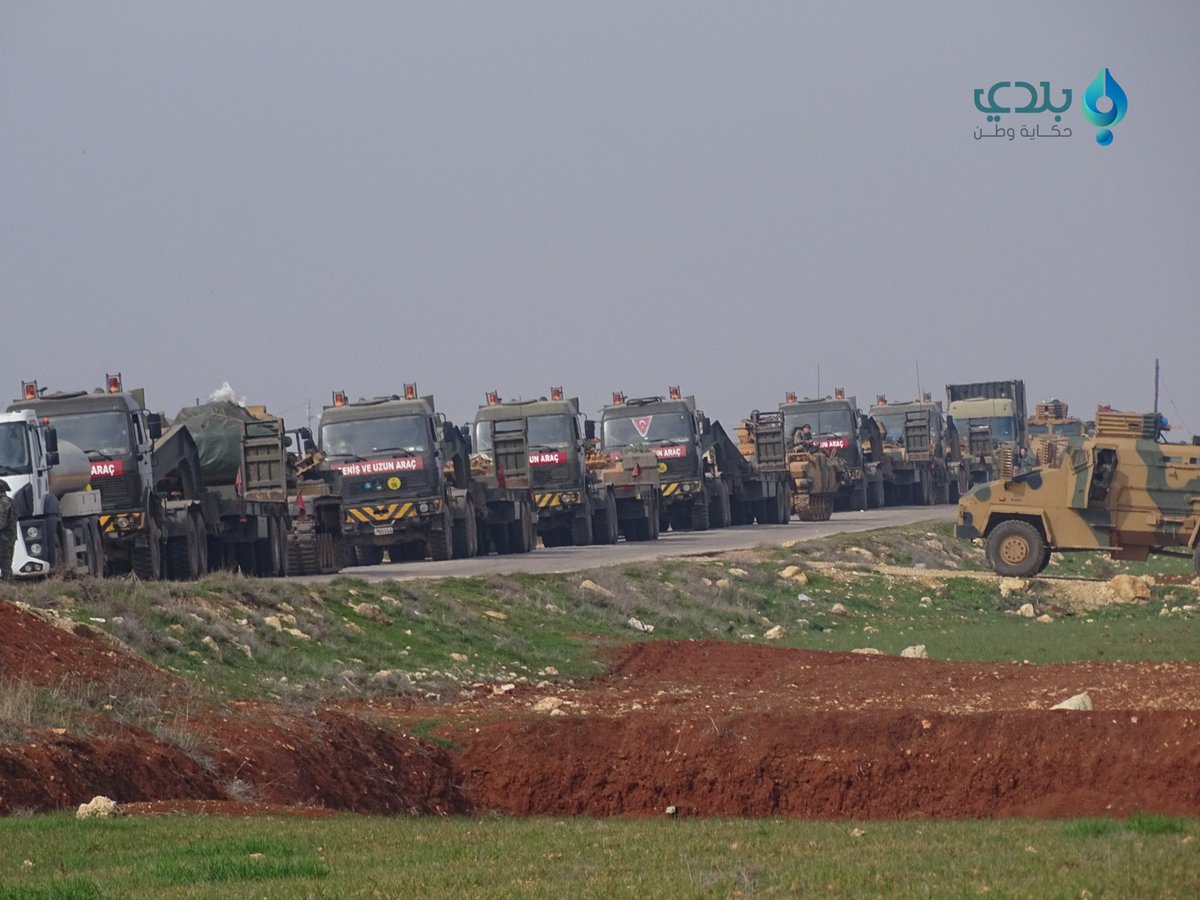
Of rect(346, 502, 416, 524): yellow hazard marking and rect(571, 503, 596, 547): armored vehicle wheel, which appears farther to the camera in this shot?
rect(571, 503, 596, 547): armored vehicle wheel

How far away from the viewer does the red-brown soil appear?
36.5ft

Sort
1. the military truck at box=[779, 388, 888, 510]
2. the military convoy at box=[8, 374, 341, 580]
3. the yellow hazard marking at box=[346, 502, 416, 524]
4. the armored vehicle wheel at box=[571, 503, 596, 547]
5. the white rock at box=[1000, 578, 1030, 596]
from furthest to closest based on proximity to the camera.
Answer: the military truck at box=[779, 388, 888, 510]
the armored vehicle wheel at box=[571, 503, 596, 547]
the yellow hazard marking at box=[346, 502, 416, 524]
the white rock at box=[1000, 578, 1030, 596]
the military convoy at box=[8, 374, 341, 580]

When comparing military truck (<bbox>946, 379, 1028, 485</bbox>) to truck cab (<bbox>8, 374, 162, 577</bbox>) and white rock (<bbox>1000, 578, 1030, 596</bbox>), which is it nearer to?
white rock (<bbox>1000, 578, 1030, 596</bbox>)

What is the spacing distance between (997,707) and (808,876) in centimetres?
733

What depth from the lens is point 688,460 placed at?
42781mm

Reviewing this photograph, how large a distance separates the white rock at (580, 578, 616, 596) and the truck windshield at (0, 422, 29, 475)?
277 inches

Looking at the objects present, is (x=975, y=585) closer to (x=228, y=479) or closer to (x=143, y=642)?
(x=228, y=479)

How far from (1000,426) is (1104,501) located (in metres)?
41.8

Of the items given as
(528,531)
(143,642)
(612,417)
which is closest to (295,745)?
(143,642)

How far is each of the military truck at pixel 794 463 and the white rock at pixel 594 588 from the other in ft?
80.5

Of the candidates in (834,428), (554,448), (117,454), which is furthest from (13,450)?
(834,428)

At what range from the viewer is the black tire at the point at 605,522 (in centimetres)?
3956

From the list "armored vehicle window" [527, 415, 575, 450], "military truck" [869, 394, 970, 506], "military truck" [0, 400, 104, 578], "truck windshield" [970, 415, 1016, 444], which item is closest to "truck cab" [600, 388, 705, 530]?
"armored vehicle window" [527, 415, 575, 450]

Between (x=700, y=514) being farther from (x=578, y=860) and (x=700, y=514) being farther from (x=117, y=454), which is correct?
(x=578, y=860)
